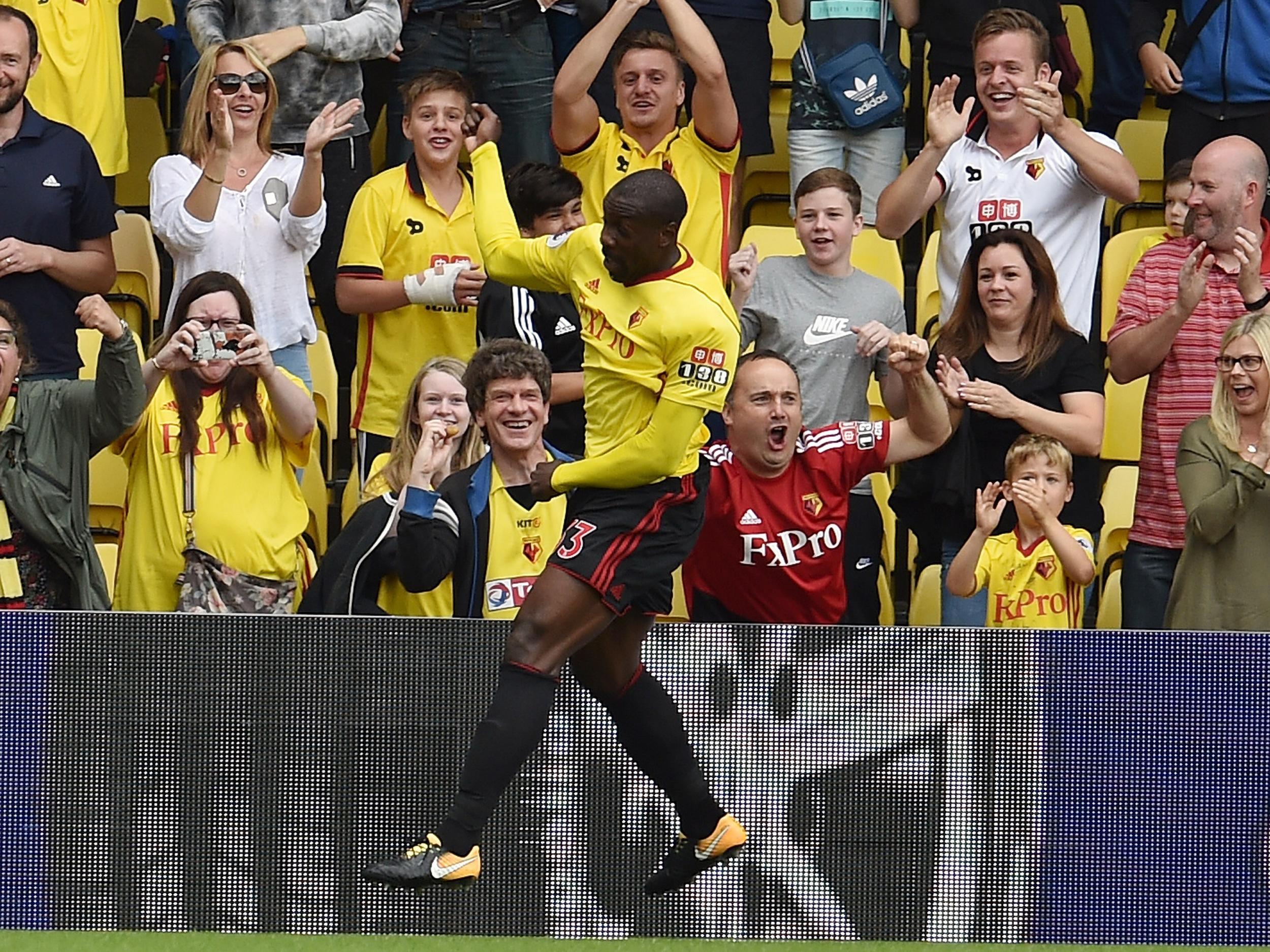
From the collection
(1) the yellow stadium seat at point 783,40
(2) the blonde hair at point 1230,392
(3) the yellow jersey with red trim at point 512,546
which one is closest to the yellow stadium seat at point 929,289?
(1) the yellow stadium seat at point 783,40

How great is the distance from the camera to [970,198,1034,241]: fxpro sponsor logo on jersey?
744 cm

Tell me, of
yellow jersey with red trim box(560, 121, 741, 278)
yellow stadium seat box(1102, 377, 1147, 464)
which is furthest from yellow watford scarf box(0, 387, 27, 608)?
yellow stadium seat box(1102, 377, 1147, 464)

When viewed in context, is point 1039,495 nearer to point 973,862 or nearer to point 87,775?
point 973,862

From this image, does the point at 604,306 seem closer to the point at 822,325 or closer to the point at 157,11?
the point at 822,325

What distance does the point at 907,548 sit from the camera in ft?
25.4

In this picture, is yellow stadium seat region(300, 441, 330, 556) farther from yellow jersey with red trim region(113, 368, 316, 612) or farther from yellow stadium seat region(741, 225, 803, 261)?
yellow stadium seat region(741, 225, 803, 261)

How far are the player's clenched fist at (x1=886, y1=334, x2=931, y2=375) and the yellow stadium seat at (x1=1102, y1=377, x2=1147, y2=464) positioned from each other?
1.85 m

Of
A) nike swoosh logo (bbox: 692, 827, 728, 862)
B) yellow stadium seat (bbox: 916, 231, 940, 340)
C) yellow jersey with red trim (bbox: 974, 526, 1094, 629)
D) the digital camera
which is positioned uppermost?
yellow stadium seat (bbox: 916, 231, 940, 340)

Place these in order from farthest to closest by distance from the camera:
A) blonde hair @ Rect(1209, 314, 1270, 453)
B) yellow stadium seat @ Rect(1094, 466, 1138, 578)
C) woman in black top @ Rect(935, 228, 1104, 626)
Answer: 1. yellow stadium seat @ Rect(1094, 466, 1138, 578)
2. woman in black top @ Rect(935, 228, 1104, 626)
3. blonde hair @ Rect(1209, 314, 1270, 453)

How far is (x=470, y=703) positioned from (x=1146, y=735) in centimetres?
187

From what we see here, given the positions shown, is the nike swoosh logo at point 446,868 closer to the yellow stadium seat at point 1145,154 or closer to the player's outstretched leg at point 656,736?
the player's outstretched leg at point 656,736

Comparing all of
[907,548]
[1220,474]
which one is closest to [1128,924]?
[1220,474]

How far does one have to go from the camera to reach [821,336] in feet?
23.2

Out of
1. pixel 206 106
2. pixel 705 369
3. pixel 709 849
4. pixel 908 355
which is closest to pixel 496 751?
pixel 709 849
